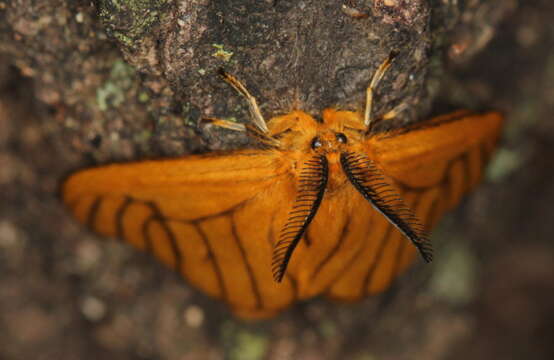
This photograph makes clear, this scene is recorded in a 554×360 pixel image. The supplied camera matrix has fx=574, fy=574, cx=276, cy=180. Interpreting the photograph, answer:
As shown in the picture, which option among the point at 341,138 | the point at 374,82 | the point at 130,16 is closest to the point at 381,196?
the point at 341,138

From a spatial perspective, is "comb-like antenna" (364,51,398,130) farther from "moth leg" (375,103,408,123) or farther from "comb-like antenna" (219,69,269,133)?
"comb-like antenna" (219,69,269,133)

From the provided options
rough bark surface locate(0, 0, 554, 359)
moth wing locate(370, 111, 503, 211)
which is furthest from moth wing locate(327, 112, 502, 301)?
rough bark surface locate(0, 0, 554, 359)

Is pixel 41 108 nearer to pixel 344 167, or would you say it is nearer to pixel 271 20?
pixel 271 20

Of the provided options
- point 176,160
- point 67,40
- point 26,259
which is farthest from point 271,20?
point 26,259

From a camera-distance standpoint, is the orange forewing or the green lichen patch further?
the orange forewing

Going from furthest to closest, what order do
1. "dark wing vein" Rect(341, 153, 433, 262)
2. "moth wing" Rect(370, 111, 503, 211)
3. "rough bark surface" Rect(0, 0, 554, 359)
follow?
"moth wing" Rect(370, 111, 503, 211)
"rough bark surface" Rect(0, 0, 554, 359)
"dark wing vein" Rect(341, 153, 433, 262)

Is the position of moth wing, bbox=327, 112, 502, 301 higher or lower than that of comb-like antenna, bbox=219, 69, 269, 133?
lower

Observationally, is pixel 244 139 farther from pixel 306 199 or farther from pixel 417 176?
pixel 417 176
